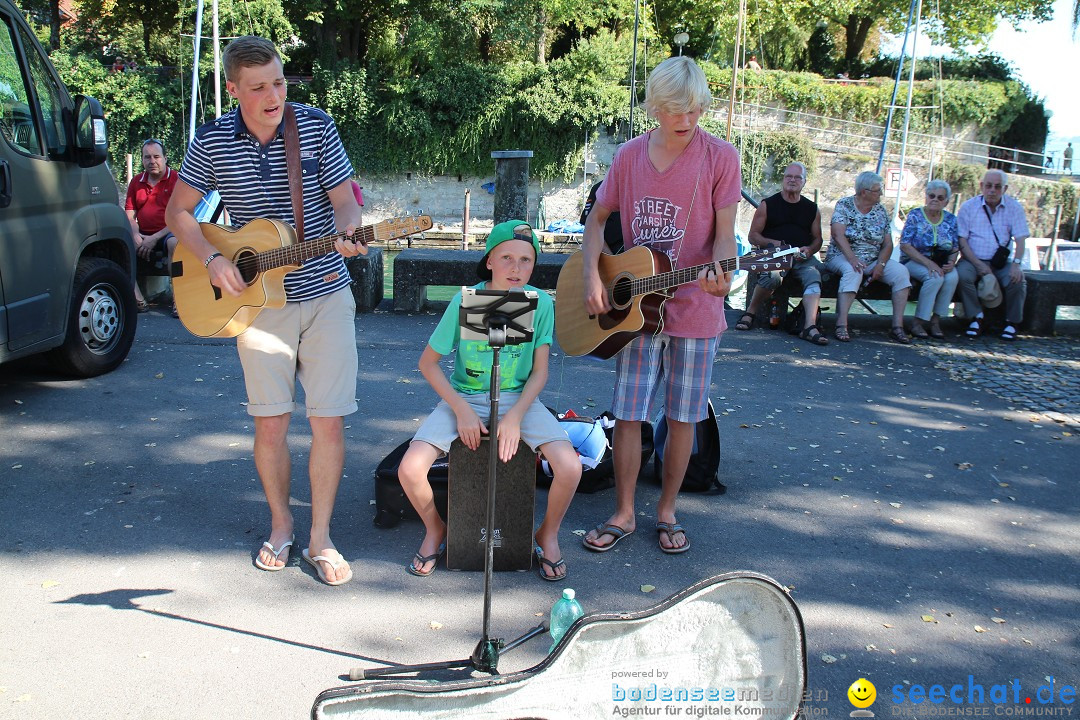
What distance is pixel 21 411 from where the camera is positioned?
576 cm

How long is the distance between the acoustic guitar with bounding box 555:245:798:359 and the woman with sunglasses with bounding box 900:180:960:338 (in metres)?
5.81

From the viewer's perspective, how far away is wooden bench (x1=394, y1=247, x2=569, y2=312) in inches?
360

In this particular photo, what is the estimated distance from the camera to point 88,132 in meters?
5.91

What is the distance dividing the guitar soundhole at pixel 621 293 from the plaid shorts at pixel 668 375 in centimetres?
18

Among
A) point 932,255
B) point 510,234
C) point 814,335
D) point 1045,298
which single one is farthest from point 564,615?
point 1045,298

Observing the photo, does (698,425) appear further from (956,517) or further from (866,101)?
(866,101)

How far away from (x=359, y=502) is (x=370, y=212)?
32.6 m

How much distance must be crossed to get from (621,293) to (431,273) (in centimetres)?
544

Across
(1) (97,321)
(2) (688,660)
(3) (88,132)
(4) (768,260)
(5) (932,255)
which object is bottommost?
(2) (688,660)

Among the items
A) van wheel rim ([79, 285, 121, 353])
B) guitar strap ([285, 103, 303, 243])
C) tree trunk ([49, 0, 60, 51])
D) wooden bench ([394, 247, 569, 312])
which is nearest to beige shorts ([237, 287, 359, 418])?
guitar strap ([285, 103, 303, 243])

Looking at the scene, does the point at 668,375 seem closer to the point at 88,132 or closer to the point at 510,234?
the point at 510,234

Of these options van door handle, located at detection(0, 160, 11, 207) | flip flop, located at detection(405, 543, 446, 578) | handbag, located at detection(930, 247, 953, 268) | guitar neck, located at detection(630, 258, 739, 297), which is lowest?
flip flop, located at detection(405, 543, 446, 578)

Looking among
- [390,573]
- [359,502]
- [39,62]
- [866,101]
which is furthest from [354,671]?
[866,101]

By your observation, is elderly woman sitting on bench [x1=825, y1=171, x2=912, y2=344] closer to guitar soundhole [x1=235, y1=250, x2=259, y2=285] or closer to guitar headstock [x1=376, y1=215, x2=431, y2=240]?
guitar headstock [x1=376, y1=215, x2=431, y2=240]
